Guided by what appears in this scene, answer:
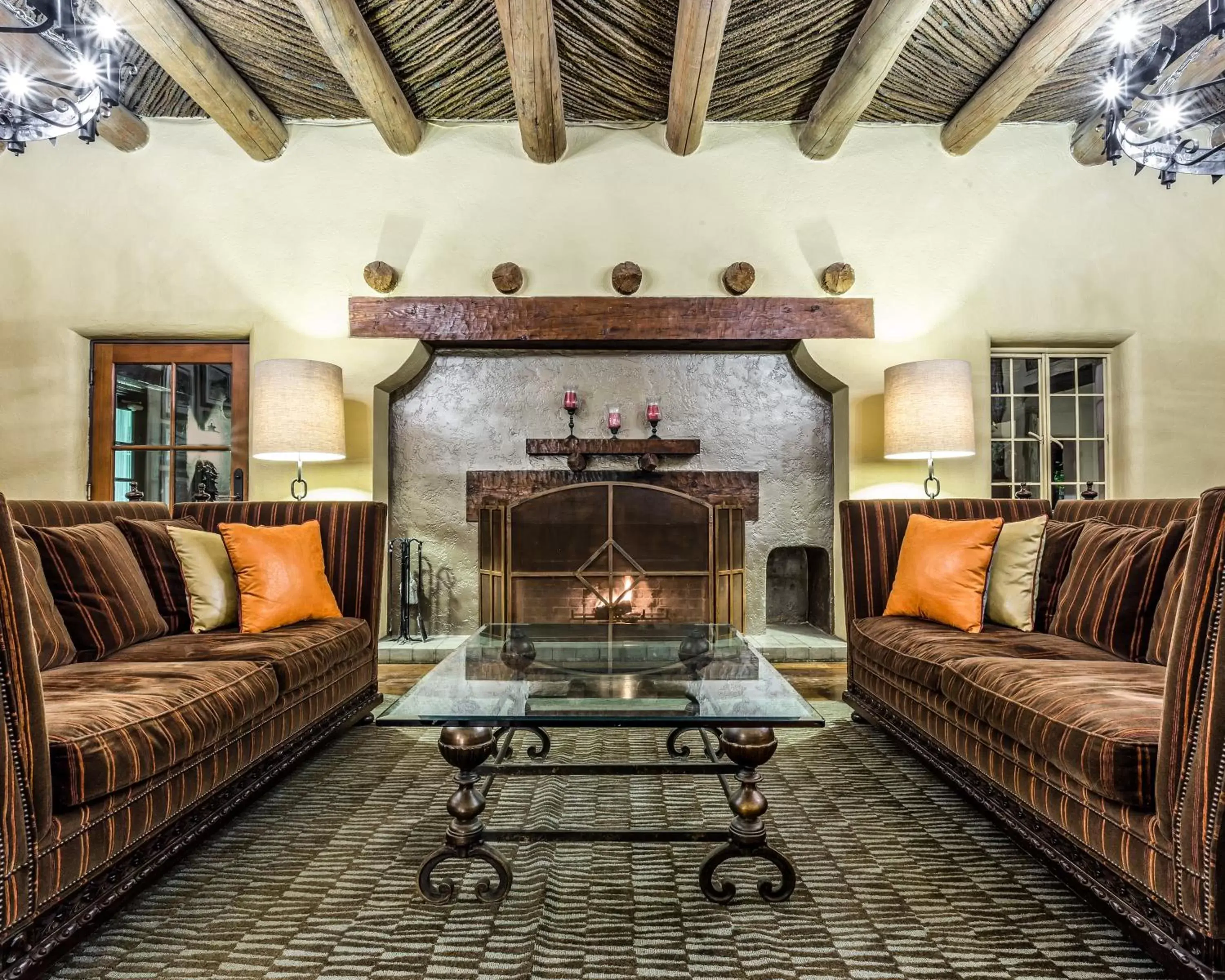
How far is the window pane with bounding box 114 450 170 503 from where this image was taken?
386 cm

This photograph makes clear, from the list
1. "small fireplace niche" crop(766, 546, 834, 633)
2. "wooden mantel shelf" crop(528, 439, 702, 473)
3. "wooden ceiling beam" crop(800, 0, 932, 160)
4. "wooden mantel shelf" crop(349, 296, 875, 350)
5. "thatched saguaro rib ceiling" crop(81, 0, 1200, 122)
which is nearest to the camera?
"wooden ceiling beam" crop(800, 0, 932, 160)

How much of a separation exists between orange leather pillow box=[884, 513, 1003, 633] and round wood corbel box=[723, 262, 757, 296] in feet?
5.09

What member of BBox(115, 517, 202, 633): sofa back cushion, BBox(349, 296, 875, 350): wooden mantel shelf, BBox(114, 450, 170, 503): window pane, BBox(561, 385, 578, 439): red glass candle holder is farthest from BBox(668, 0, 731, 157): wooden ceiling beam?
BBox(114, 450, 170, 503): window pane

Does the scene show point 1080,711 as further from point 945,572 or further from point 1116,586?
point 945,572

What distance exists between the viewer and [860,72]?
3084mm

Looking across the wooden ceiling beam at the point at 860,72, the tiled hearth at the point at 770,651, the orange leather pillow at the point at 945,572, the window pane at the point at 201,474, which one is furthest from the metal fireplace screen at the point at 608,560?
the wooden ceiling beam at the point at 860,72

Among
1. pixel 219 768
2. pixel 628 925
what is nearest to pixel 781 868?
pixel 628 925

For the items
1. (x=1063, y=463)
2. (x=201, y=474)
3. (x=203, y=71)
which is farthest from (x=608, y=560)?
(x=203, y=71)

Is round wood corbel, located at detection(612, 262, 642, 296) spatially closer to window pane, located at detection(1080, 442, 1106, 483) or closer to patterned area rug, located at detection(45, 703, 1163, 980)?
patterned area rug, located at detection(45, 703, 1163, 980)

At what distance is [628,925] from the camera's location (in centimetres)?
141

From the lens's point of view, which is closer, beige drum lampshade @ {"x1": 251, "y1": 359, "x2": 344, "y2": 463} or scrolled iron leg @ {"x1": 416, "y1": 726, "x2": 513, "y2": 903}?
scrolled iron leg @ {"x1": 416, "y1": 726, "x2": 513, "y2": 903}

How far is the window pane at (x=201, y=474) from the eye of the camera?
12.8 feet

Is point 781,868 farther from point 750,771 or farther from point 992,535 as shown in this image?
point 992,535

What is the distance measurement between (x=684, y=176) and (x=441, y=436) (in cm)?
186
